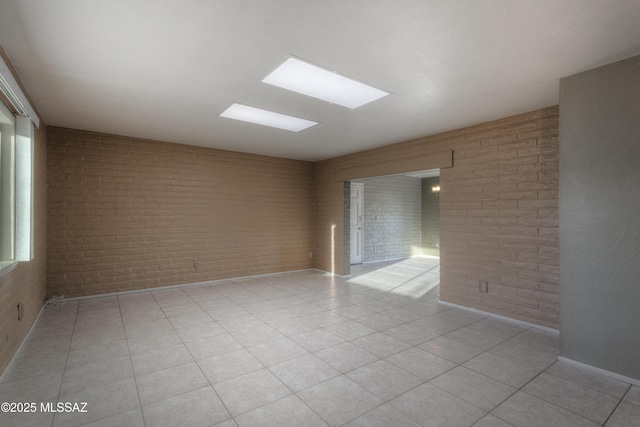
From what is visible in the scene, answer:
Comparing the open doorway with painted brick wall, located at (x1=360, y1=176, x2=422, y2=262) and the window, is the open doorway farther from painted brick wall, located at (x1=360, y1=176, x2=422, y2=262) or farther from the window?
the window

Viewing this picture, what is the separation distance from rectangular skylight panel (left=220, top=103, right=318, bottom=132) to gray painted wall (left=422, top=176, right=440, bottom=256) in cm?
643

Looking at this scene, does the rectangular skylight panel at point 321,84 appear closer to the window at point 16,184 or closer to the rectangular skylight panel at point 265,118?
the rectangular skylight panel at point 265,118

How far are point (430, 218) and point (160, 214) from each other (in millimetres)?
7768

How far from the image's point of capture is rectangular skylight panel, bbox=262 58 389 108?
108 inches

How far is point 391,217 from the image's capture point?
356 inches

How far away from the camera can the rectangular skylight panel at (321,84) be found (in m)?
2.75

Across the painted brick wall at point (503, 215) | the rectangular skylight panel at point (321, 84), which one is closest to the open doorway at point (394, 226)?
the painted brick wall at point (503, 215)

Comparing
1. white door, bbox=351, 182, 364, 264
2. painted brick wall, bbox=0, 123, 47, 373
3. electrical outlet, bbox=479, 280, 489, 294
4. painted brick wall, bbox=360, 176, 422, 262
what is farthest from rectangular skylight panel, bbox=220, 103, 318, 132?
painted brick wall, bbox=360, 176, 422, 262

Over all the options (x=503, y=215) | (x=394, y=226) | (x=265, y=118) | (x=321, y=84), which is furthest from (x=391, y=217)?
(x=321, y=84)

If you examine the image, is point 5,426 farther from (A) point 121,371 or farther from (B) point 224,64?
(B) point 224,64

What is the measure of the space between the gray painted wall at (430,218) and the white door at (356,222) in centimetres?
273

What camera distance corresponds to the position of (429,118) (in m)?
3.93

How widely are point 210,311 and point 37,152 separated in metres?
2.91

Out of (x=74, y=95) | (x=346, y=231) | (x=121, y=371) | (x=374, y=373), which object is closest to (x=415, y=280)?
(x=346, y=231)
